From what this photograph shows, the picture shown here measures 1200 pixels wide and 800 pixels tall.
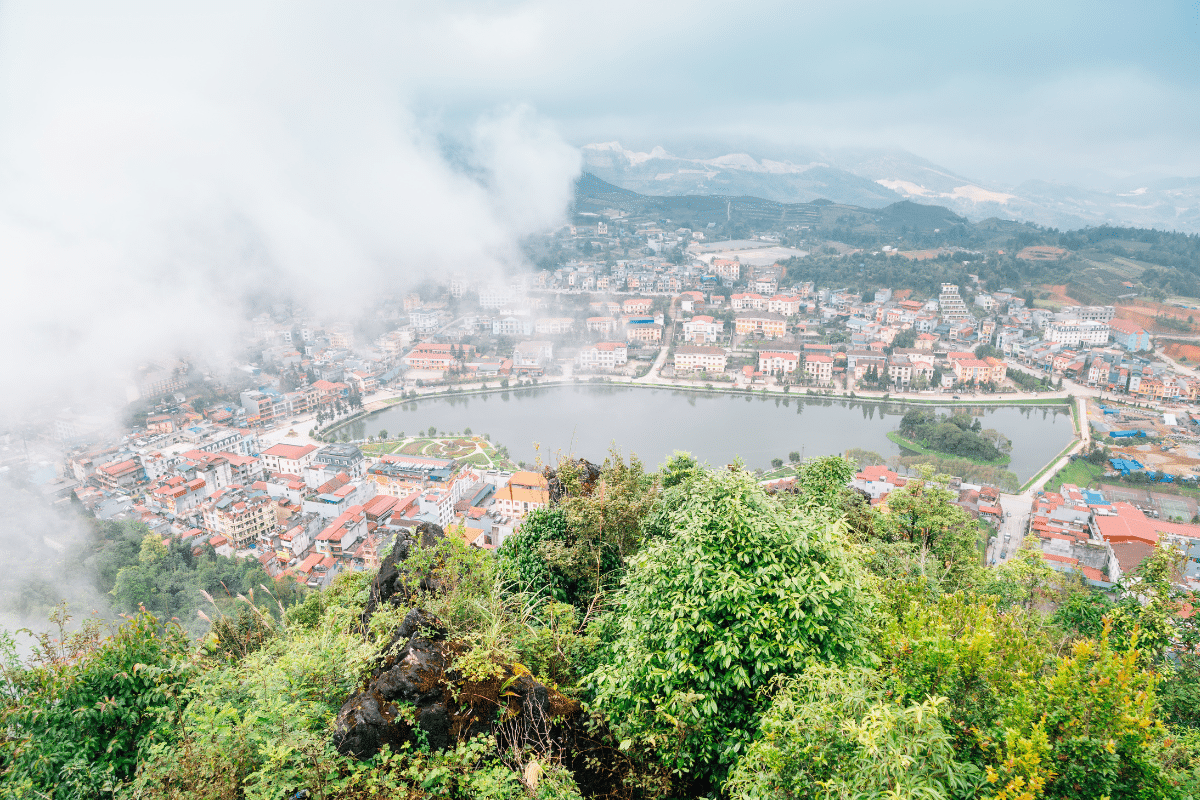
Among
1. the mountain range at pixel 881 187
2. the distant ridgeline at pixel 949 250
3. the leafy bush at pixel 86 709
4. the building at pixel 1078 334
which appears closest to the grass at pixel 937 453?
the building at pixel 1078 334

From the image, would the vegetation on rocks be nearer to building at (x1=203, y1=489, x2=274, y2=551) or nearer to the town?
the town

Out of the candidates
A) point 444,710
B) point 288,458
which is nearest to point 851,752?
point 444,710

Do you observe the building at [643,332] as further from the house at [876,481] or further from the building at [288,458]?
the house at [876,481]

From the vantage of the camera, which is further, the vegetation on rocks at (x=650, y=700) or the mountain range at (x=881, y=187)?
the mountain range at (x=881, y=187)

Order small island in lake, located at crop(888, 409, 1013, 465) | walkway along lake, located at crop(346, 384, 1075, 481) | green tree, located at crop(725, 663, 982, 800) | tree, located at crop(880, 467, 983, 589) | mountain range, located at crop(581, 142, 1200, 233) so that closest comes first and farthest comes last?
green tree, located at crop(725, 663, 982, 800) → tree, located at crop(880, 467, 983, 589) → small island in lake, located at crop(888, 409, 1013, 465) → walkway along lake, located at crop(346, 384, 1075, 481) → mountain range, located at crop(581, 142, 1200, 233)

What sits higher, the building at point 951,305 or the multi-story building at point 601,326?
the building at point 951,305

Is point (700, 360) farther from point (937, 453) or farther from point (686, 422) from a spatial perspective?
point (937, 453)

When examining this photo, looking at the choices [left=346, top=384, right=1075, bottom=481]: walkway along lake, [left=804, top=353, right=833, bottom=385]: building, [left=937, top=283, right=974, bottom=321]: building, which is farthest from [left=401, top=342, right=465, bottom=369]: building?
[left=937, top=283, right=974, bottom=321]: building
